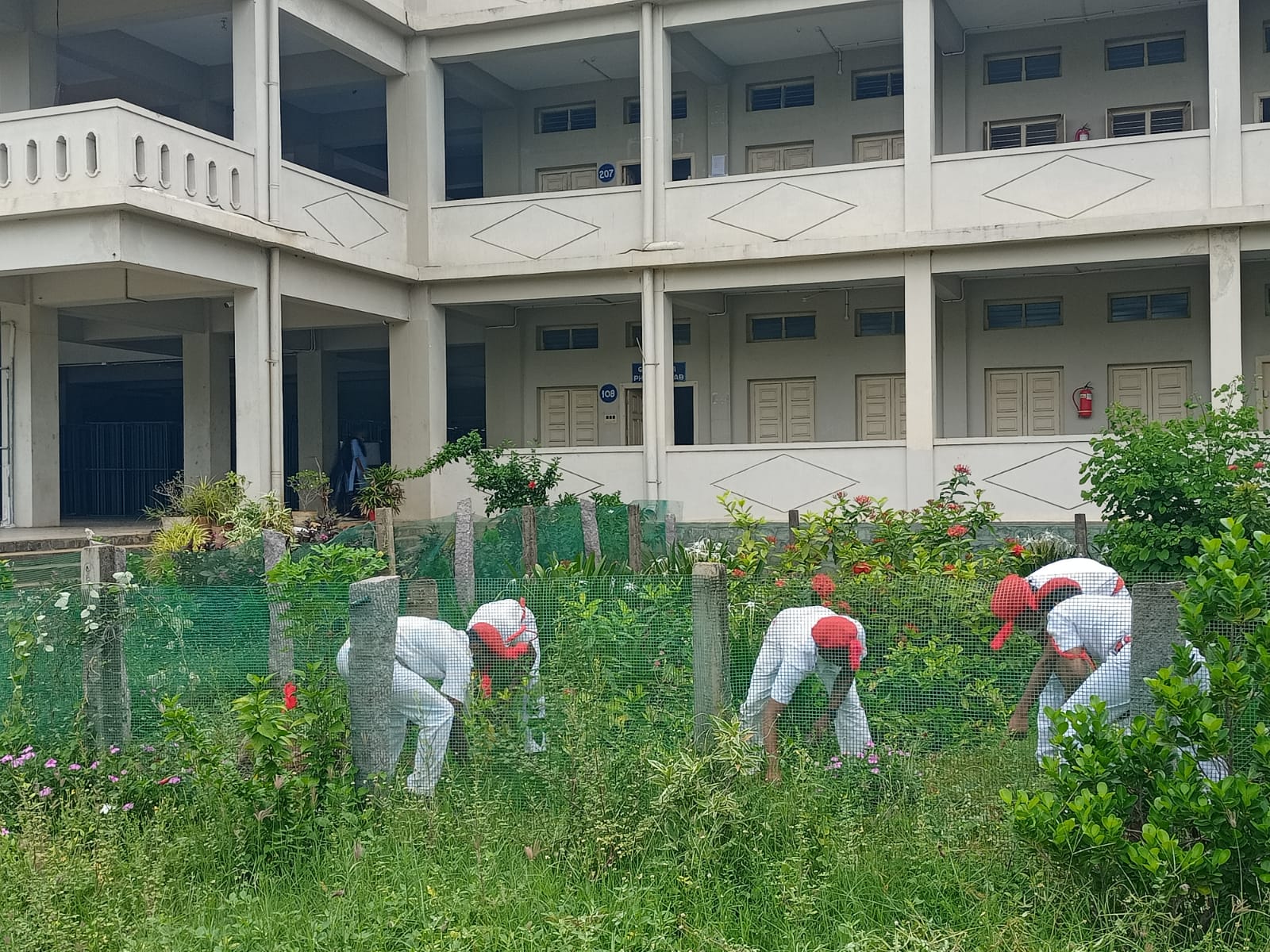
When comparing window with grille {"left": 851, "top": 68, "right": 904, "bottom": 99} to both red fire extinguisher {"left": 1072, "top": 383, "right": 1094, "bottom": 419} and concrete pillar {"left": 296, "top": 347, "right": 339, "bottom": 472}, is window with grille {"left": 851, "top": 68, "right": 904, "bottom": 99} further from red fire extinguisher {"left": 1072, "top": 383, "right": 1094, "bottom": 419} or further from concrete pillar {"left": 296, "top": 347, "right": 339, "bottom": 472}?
concrete pillar {"left": 296, "top": 347, "right": 339, "bottom": 472}

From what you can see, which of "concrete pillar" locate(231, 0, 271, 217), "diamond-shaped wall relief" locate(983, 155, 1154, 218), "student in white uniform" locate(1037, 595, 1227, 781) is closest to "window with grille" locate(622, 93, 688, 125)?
"diamond-shaped wall relief" locate(983, 155, 1154, 218)

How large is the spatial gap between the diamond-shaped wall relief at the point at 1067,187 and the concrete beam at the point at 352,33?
827cm

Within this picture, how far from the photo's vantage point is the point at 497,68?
1891 cm

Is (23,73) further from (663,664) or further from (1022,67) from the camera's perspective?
(1022,67)

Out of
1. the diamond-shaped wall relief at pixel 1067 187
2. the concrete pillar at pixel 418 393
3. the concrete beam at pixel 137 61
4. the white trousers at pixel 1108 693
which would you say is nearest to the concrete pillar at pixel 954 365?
the diamond-shaped wall relief at pixel 1067 187

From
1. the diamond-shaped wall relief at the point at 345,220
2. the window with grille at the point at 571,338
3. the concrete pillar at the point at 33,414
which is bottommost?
the concrete pillar at the point at 33,414

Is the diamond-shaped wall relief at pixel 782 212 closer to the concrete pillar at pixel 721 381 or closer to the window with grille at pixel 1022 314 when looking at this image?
the concrete pillar at pixel 721 381

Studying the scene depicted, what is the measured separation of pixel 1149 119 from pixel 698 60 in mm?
6429

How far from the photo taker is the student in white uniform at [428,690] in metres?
5.75

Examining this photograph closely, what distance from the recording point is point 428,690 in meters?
5.89

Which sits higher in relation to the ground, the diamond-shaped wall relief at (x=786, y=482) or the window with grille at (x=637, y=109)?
the window with grille at (x=637, y=109)

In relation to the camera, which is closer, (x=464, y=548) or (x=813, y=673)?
(x=813, y=673)

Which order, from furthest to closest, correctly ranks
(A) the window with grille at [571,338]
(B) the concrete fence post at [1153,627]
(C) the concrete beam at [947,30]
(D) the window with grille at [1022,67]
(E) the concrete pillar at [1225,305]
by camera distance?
(A) the window with grille at [571,338], (D) the window with grille at [1022,67], (C) the concrete beam at [947,30], (E) the concrete pillar at [1225,305], (B) the concrete fence post at [1153,627]

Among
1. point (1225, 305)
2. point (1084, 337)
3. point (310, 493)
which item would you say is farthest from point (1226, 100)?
point (310, 493)
